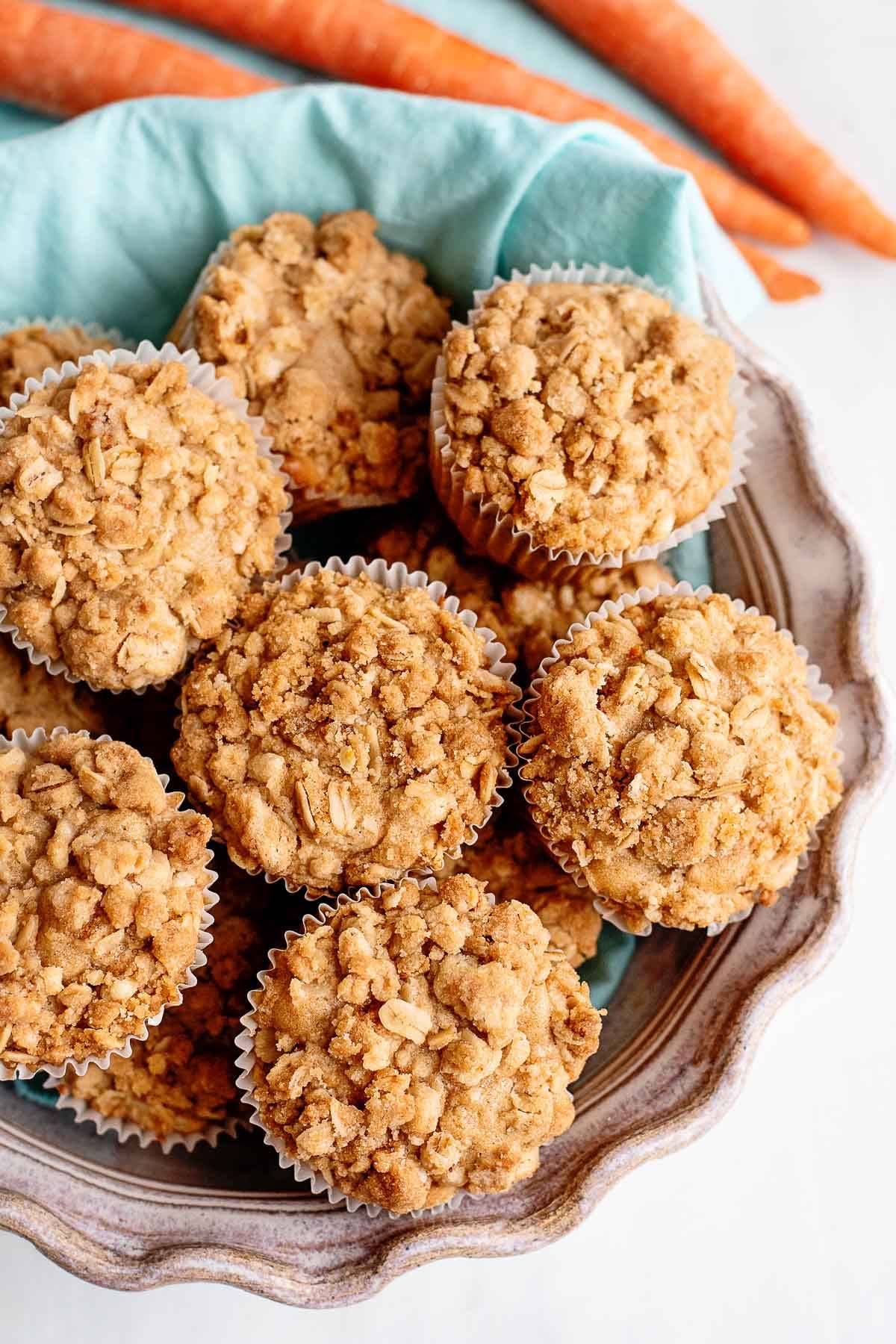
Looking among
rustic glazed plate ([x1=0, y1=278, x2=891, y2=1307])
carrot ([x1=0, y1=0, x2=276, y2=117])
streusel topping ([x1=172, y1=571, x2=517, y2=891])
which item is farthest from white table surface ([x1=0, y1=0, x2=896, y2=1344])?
carrot ([x1=0, y1=0, x2=276, y2=117])

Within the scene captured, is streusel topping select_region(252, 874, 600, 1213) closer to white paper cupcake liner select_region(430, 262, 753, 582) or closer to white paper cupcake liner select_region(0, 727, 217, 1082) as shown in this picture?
white paper cupcake liner select_region(0, 727, 217, 1082)

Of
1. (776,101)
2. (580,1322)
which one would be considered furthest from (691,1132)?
(776,101)

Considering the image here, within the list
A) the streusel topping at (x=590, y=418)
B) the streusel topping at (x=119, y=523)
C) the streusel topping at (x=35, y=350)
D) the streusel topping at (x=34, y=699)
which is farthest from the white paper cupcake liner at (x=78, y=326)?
the streusel topping at (x=590, y=418)

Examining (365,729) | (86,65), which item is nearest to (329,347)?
(365,729)

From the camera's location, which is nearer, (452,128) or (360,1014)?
Result: (360,1014)

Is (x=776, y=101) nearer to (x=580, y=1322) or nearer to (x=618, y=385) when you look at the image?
(x=618, y=385)

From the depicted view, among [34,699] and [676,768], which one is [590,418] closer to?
[676,768]

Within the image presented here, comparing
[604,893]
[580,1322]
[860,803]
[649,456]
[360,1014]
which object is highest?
→ [649,456]
